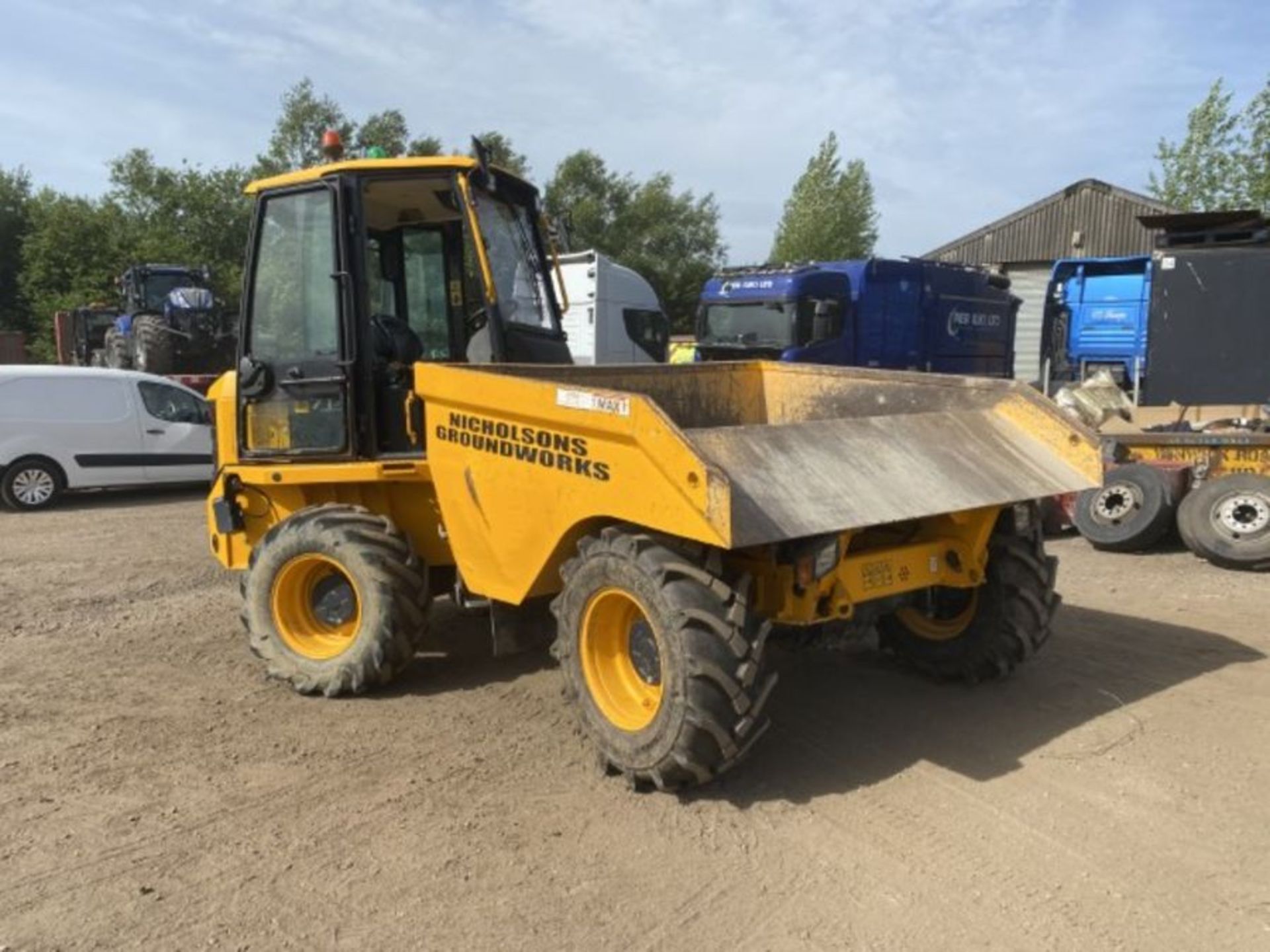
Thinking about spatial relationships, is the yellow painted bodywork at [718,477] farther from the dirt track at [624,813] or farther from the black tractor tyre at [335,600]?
the dirt track at [624,813]

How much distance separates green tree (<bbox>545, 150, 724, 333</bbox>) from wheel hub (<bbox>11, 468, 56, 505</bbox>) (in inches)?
1390

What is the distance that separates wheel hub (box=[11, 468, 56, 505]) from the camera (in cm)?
1147

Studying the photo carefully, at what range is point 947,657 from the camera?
501cm

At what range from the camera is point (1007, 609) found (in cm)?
475

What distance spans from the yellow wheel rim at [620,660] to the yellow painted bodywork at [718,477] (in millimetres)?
323

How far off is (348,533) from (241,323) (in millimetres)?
1527

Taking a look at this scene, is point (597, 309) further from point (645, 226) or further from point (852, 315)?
point (645, 226)

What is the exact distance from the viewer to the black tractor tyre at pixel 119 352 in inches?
727

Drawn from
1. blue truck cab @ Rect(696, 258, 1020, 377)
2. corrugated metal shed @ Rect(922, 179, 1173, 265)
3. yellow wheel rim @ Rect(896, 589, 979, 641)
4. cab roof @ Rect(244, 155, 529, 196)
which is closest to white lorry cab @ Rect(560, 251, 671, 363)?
blue truck cab @ Rect(696, 258, 1020, 377)

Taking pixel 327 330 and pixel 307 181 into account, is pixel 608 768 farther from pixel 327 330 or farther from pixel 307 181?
pixel 307 181

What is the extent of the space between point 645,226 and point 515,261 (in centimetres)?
4240

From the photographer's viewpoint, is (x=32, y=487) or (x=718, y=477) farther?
(x=32, y=487)

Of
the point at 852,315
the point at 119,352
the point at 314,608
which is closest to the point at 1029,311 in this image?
the point at 852,315

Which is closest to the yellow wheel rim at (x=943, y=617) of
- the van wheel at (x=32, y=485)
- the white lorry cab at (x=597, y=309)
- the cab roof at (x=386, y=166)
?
the cab roof at (x=386, y=166)
